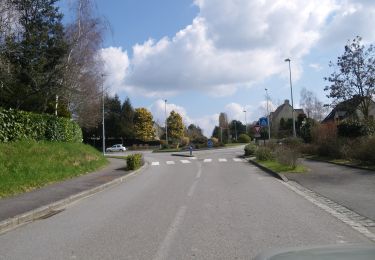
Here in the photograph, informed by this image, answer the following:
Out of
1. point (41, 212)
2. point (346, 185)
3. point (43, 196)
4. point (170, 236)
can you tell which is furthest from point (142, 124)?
point (170, 236)

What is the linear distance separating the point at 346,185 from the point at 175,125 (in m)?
92.2

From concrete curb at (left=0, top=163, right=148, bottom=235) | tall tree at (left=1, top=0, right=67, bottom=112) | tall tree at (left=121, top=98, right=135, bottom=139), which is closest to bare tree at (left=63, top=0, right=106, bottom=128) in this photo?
tall tree at (left=1, top=0, right=67, bottom=112)

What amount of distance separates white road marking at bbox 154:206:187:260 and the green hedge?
12.7 m

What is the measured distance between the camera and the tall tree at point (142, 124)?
98444mm

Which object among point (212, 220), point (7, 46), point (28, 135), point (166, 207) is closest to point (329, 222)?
point (212, 220)

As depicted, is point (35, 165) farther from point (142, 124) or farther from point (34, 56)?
point (142, 124)

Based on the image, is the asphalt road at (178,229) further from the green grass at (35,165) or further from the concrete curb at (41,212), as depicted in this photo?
the green grass at (35,165)

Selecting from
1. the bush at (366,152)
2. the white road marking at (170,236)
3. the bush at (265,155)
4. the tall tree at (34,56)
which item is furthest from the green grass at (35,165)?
the bush at (366,152)

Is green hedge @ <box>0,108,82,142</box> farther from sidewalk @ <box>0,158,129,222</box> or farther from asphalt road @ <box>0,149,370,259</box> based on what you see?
asphalt road @ <box>0,149,370,259</box>

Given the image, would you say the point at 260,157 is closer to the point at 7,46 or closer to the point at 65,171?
the point at 65,171

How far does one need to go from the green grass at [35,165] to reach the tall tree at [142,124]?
69556 millimetres

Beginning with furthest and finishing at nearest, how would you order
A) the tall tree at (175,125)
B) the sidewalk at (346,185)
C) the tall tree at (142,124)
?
1. the tall tree at (175,125)
2. the tall tree at (142,124)
3. the sidewalk at (346,185)

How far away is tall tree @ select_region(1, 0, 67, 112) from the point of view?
2945 cm

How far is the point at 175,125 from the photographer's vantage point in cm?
10912
